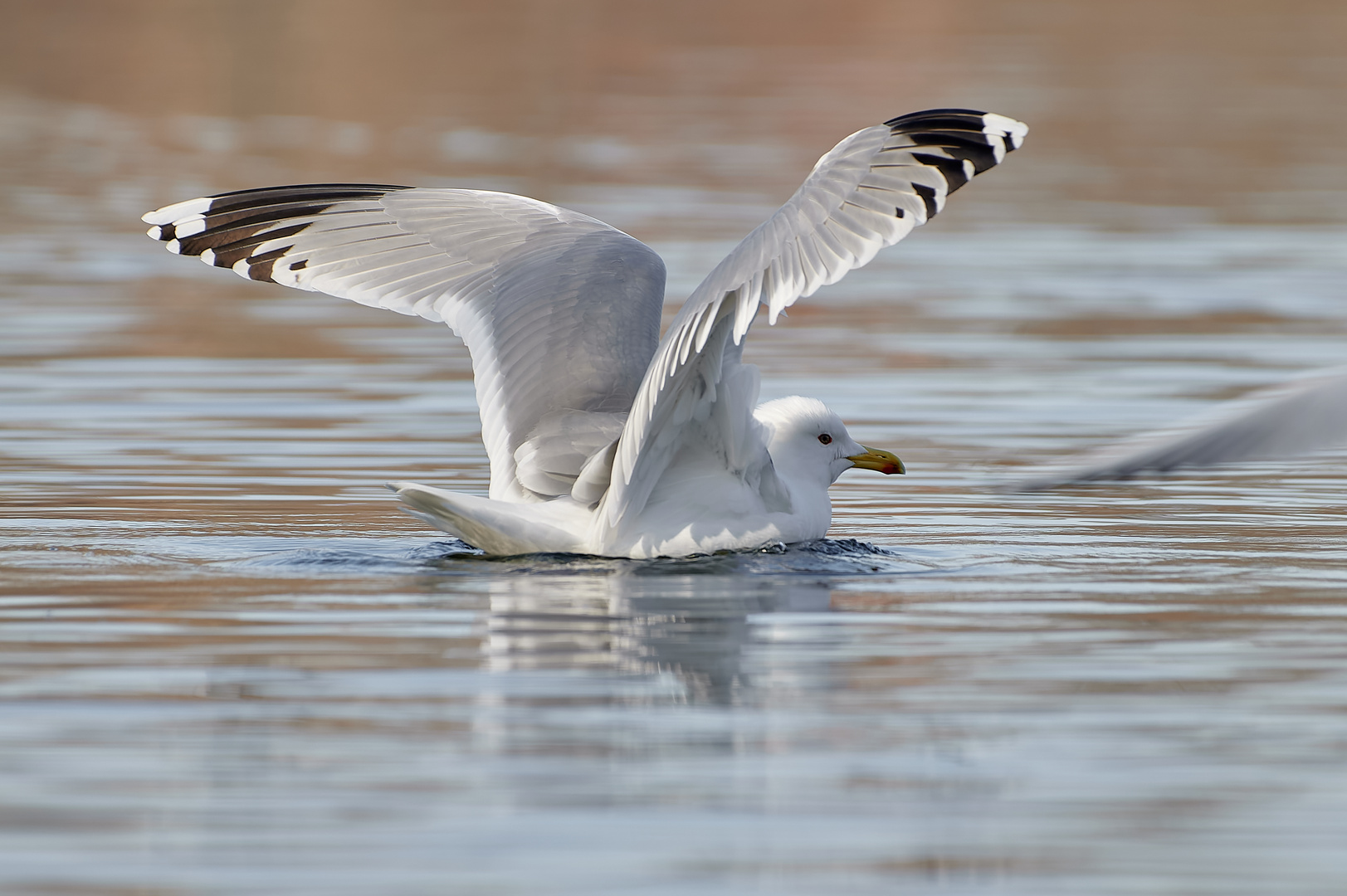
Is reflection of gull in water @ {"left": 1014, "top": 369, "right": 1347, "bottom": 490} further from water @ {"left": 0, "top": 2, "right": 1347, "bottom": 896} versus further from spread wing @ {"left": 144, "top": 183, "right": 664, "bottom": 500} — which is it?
spread wing @ {"left": 144, "top": 183, "right": 664, "bottom": 500}

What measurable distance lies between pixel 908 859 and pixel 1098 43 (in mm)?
43841

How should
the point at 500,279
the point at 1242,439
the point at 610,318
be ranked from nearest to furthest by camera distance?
the point at 1242,439 < the point at 610,318 < the point at 500,279

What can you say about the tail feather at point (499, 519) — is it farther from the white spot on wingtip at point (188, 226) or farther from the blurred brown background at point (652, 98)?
the blurred brown background at point (652, 98)

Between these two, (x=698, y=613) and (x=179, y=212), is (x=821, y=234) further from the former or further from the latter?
(x=179, y=212)

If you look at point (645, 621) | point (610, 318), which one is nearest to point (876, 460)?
point (610, 318)

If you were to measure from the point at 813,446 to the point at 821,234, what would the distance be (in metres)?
2.20

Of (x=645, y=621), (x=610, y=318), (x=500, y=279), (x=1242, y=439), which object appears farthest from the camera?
(x=500, y=279)

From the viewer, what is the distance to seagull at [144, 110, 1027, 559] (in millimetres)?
7574

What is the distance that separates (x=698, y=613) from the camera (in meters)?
7.68

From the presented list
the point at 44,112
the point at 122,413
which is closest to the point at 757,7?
the point at 44,112

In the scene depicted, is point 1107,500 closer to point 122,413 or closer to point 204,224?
point 204,224

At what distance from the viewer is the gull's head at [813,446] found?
31.2 ft

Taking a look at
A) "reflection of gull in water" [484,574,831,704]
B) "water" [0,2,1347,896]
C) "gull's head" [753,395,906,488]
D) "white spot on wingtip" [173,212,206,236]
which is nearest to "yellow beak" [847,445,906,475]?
"gull's head" [753,395,906,488]

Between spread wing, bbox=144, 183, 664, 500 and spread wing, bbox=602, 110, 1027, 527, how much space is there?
87 centimetres
